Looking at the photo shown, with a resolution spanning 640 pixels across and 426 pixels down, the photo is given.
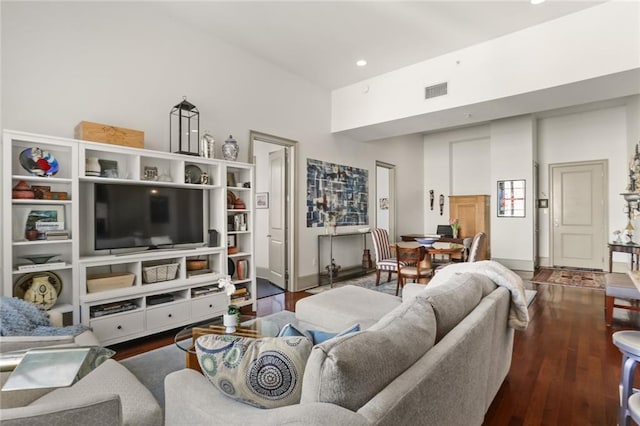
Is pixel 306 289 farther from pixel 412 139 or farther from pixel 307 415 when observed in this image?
pixel 412 139

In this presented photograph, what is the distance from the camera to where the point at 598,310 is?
4.02m

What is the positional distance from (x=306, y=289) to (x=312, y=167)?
2.02m

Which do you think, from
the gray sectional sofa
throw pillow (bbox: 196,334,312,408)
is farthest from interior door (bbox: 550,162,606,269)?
throw pillow (bbox: 196,334,312,408)

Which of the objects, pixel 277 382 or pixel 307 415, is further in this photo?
pixel 277 382

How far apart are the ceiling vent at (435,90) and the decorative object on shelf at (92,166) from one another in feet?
13.6

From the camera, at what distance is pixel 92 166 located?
2.91 meters

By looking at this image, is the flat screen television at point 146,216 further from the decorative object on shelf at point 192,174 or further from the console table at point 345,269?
the console table at point 345,269

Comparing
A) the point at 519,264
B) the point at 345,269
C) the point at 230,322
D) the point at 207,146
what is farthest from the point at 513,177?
the point at 230,322

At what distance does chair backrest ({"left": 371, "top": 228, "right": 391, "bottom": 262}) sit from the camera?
5.29 metres

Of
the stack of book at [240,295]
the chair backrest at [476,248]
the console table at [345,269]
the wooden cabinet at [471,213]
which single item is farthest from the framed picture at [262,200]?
the wooden cabinet at [471,213]

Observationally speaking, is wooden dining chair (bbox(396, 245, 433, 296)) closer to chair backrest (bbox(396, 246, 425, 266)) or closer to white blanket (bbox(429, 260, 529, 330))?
chair backrest (bbox(396, 246, 425, 266))

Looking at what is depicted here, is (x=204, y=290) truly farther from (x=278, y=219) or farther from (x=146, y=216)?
(x=278, y=219)

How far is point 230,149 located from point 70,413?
3.39m

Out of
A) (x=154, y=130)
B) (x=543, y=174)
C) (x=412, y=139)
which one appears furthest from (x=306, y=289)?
(x=543, y=174)
